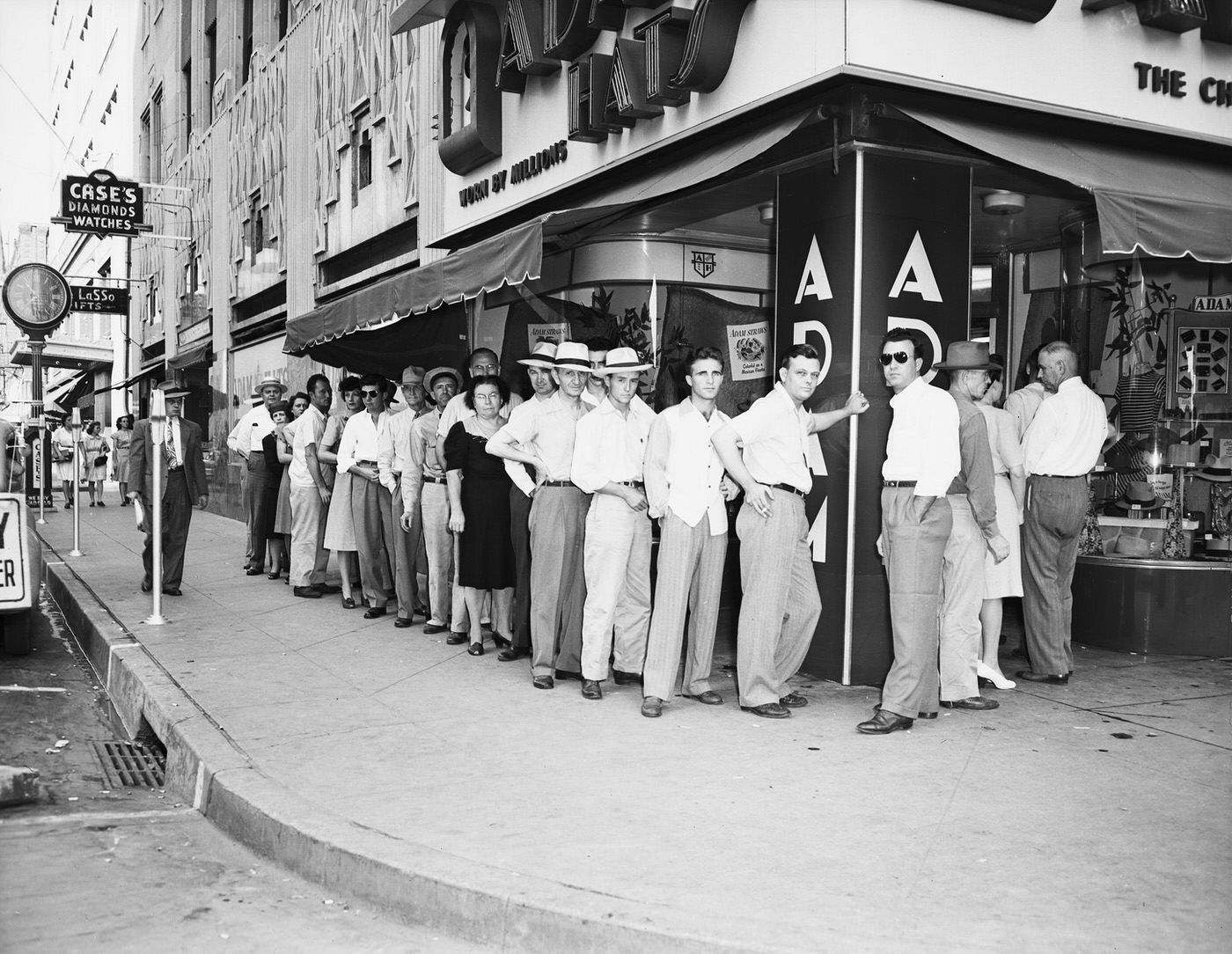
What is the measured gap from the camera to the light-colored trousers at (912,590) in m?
5.97

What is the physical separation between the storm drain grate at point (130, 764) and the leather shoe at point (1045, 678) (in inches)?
194

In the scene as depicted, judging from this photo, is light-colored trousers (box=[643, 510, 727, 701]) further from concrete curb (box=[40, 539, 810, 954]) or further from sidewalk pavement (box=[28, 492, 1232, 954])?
concrete curb (box=[40, 539, 810, 954])

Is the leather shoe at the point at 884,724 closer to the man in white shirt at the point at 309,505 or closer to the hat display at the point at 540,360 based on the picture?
the hat display at the point at 540,360

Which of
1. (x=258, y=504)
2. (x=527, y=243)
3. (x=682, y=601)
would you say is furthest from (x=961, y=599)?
(x=258, y=504)

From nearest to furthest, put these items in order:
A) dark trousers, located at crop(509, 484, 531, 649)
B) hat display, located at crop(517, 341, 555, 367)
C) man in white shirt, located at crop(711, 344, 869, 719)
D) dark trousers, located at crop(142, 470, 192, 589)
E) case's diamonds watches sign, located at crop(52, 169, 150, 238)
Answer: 1. man in white shirt, located at crop(711, 344, 869, 719)
2. hat display, located at crop(517, 341, 555, 367)
3. dark trousers, located at crop(509, 484, 531, 649)
4. dark trousers, located at crop(142, 470, 192, 589)
5. case's diamonds watches sign, located at crop(52, 169, 150, 238)

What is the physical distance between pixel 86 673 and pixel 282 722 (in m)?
3.46

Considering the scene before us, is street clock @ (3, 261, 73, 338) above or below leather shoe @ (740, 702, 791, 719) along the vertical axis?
above

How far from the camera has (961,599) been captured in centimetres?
659

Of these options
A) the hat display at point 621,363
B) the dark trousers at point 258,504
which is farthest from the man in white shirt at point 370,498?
the hat display at point 621,363

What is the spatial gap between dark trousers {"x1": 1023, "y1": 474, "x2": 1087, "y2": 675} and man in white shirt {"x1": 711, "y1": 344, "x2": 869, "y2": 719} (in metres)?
1.60

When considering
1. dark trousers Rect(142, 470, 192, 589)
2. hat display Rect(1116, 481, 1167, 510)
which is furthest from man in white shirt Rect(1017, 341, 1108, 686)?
dark trousers Rect(142, 470, 192, 589)

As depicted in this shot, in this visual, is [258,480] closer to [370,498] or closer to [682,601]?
[370,498]

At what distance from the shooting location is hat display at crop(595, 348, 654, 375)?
22.4ft

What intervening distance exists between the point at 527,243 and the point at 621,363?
4.16 ft
